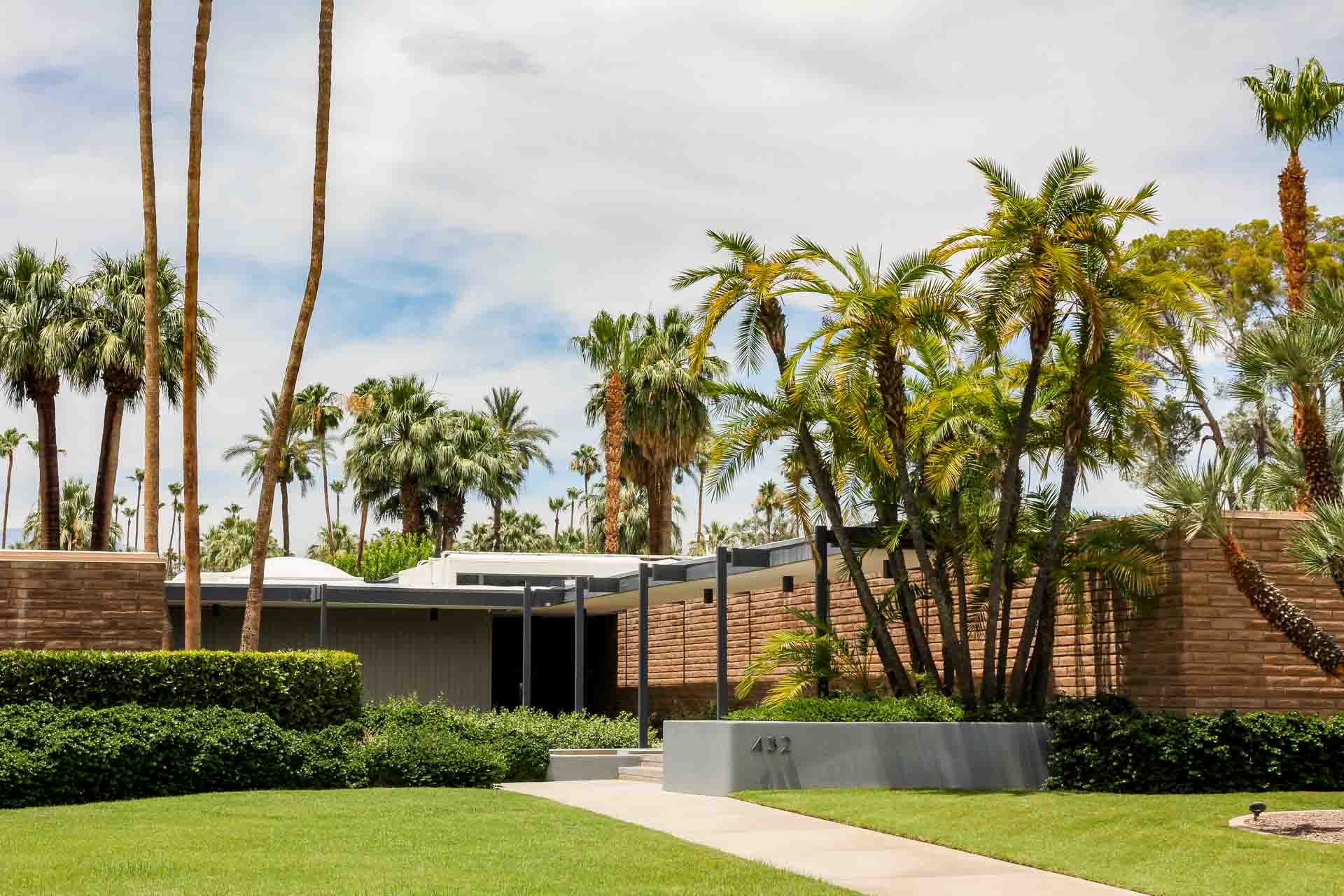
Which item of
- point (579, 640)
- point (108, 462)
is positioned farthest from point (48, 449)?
point (579, 640)

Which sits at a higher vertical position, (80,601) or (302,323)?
(302,323)

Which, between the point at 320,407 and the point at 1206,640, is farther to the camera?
the point at 320,407

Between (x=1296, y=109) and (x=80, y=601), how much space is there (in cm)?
1715

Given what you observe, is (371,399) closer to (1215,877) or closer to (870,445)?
(870,445)

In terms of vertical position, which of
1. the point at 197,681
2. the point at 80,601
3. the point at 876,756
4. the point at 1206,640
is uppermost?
the point at 80,601

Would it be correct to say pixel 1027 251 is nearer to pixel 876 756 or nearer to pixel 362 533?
pixel 876 756

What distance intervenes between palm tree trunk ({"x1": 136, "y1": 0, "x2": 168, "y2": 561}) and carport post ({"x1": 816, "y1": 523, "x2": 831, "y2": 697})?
31.6 ft

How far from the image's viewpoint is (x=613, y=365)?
41.7 m

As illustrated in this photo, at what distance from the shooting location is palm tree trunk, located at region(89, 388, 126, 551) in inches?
1258

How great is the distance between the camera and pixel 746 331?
18.9 meters

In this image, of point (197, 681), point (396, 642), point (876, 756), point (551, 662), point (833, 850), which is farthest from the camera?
point (551, 662)

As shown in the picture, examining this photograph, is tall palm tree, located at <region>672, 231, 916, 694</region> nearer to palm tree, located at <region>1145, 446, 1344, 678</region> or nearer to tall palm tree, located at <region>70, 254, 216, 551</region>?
palm tree, located at <region>1145, 446, 1344, 678</region>

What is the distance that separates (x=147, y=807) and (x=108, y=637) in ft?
17.9

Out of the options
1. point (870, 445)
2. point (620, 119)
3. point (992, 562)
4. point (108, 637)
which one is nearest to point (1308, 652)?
point (992, 562)
